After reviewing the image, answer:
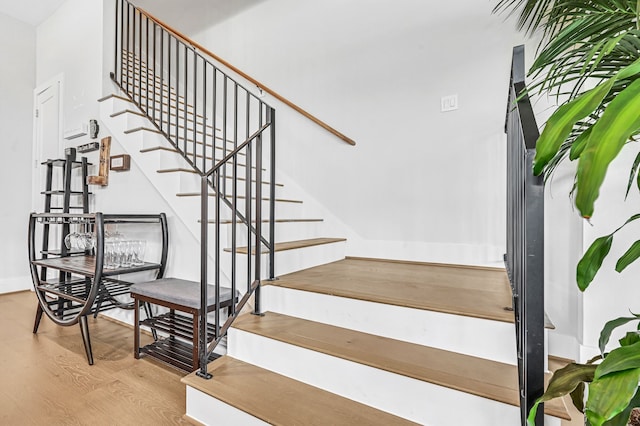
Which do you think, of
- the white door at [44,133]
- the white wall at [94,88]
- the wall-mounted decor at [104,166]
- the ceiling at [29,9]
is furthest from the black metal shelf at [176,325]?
the ceiling at [29,9]

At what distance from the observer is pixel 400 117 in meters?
2.72

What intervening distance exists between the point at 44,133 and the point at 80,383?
3606 millimetres

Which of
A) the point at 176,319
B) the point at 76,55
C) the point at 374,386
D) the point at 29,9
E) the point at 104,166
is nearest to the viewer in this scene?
the point at 374,386

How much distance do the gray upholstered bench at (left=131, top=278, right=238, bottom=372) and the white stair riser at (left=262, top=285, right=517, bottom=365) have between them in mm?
402

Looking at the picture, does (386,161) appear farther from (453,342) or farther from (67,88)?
(67,88)

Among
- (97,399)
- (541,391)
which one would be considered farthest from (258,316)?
(541,391)

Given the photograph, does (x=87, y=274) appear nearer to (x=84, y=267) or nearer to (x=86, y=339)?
(x=84, y=267)

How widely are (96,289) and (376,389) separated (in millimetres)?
1911

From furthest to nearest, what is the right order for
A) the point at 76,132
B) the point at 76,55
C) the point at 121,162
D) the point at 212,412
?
1. the point at 76,55
2. the point at 76,132
3. the point at 121,162
4. the point at 212,412

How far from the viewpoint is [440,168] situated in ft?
8.36

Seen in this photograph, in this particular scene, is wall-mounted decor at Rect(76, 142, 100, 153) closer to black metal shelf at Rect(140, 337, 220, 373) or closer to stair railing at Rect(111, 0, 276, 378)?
stair railing at Rect(111, 0, 276, 378)

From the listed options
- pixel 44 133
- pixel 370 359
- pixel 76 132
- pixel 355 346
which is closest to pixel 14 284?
pixel 44 133

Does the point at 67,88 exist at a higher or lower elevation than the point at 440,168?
higher

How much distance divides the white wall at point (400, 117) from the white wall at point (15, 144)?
10.7 ft
